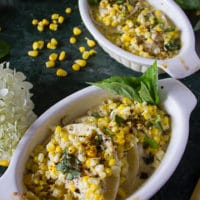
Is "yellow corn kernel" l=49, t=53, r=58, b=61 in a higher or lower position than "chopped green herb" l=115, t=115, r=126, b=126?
lower

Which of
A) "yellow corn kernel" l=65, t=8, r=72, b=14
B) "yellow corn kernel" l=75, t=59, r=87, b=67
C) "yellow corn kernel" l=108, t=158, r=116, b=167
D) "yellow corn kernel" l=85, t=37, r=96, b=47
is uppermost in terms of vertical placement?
"yellow corn kernel" l=65, t=8, r=72, b=14

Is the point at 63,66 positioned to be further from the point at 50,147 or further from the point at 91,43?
the point at 50,147

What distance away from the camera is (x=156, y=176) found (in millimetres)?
2225

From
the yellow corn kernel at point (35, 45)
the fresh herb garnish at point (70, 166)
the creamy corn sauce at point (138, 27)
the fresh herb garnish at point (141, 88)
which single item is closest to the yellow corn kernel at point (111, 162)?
the fresh herb garnish at point (70, 166)

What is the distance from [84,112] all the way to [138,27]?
2.05 feet

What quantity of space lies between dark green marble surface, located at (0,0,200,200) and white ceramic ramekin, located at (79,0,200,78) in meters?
0.18

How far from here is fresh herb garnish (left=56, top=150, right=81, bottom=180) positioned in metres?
2.20

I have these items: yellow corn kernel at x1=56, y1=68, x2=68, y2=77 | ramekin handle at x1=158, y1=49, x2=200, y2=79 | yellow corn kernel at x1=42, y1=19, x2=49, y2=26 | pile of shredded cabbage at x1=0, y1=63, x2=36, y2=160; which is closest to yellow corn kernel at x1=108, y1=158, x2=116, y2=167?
pile of shredded cabbage at x1=0, y1=63, x2=36, y2=160

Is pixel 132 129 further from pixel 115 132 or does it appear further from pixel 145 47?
pixel 145 47

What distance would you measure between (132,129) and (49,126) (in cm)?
41

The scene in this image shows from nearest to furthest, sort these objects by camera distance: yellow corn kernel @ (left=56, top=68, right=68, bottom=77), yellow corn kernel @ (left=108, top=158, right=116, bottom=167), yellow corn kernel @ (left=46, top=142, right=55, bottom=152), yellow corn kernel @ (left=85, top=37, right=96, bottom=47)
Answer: yellow corn kernel @ (left=108, top=158, right=116, bottom=167) → yellow corn kernel @ (left=46, top=142, right=55, bottom=152) → yellow corn kernel @ (left=56, top=68, right=68, bottom=77) → yellow corn kernel @ (left=85, top=37, right=96, bottom=47)

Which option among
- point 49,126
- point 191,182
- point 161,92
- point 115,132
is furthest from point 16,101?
point 191,182

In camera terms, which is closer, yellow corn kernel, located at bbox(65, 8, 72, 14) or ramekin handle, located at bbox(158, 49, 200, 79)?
ramekin handle, located at bbox(158, 49, 200, 79)

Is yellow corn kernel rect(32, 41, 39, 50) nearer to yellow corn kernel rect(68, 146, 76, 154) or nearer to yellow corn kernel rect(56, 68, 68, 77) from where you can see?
yellow corn kernel rect(56, 68, 68, 77)
